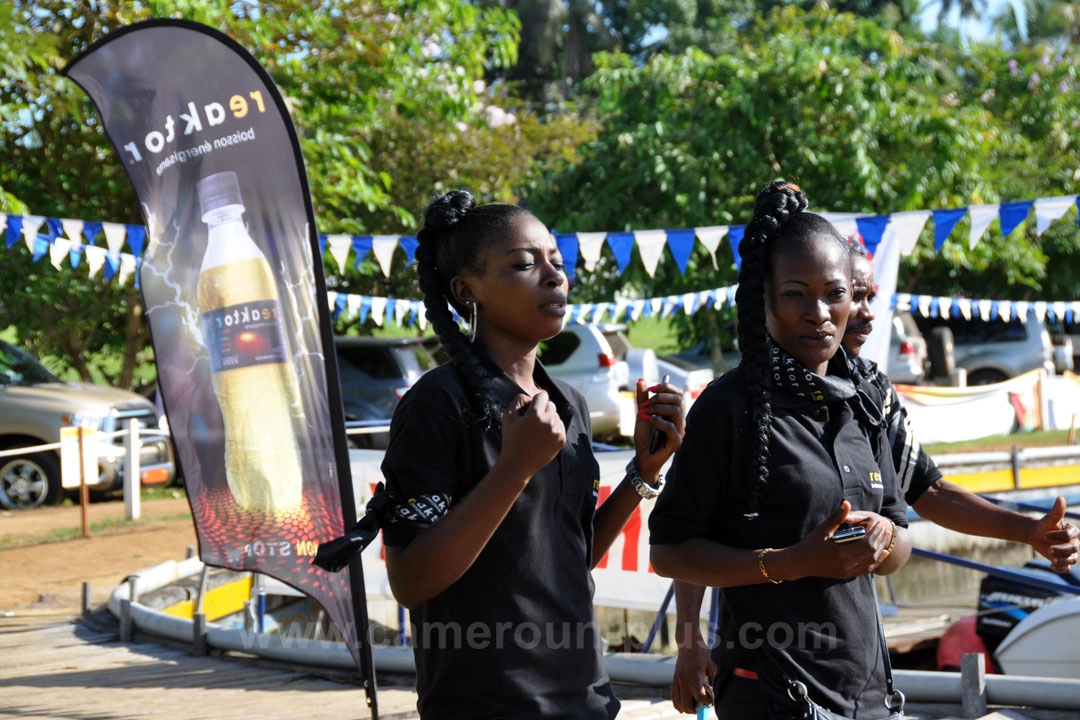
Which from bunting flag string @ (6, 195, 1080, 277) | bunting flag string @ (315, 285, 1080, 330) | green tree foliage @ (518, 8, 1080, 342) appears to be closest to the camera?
bunting flag string @ (6, 195, 1080, 277)

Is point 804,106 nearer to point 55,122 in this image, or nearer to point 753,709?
point 55,122

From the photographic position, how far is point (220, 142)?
15.7ft

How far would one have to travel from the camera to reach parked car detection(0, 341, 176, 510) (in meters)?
13.3

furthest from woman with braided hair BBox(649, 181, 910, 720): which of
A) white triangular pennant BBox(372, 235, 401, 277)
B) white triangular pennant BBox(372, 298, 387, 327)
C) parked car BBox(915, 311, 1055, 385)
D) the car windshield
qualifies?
parked car BBox(915, 311, 1055, 385)

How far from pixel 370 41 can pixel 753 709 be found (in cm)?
1418

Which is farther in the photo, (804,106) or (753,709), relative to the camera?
(804,106)

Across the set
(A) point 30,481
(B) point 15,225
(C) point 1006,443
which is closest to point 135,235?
(B) point 15,225

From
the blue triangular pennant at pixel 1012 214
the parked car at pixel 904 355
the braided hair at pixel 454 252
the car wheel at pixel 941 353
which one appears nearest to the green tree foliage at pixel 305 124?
the parked car at pixel 904 355

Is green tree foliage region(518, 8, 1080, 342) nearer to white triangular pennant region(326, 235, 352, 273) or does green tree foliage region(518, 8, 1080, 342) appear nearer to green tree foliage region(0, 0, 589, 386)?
green tree foliage region(0, 0, 589, 386)

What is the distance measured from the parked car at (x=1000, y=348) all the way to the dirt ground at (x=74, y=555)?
15338 mm

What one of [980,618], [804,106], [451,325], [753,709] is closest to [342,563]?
[451,325]

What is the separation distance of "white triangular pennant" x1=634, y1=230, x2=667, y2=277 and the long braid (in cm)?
800

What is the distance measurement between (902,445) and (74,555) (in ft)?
28.3

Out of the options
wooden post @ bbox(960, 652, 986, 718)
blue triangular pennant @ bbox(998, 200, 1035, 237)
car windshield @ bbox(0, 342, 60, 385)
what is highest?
blue triangular pennant @ bbox(998, 200, 1035, 237)
